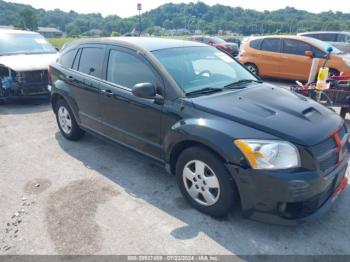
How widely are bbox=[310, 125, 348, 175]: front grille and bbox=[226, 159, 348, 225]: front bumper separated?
0.08 meters

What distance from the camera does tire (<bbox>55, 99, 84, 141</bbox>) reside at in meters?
4.83

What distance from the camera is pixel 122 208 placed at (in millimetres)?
3199


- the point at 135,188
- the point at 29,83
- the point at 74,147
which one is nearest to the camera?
the point at 135,188

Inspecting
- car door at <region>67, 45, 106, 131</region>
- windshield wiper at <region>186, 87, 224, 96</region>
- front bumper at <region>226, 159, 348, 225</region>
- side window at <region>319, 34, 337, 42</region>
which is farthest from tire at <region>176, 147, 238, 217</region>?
side window at <region>319, 34, 337, 42</region>

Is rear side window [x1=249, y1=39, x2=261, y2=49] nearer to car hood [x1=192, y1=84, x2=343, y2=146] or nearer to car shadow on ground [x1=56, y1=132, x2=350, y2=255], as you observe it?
car hood [x1=192, y1=84, x2=343, y2=146]

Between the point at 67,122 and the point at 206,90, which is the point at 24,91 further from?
the point at 206,90

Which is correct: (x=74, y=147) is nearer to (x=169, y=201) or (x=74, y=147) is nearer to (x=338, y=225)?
(x=169, y=201)

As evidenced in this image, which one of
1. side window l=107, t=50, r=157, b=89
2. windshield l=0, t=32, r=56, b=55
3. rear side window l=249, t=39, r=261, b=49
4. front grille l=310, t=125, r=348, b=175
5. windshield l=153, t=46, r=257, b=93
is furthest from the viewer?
rear side window l=249, t=39, r=261, b=49

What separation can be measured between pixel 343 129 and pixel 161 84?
1.95m

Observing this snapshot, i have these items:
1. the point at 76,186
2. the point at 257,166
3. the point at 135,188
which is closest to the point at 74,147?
the point at 76,186

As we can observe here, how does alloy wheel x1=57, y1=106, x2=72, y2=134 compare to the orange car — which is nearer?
alloy wheel x1=57, y1=106, x2=72, y2=134

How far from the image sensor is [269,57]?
9.75 meters

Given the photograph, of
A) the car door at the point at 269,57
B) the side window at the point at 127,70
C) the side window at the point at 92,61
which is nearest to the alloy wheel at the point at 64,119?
the side window at the point at 92,61

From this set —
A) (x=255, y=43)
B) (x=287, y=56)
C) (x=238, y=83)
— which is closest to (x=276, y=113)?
(x=238, y=83)
